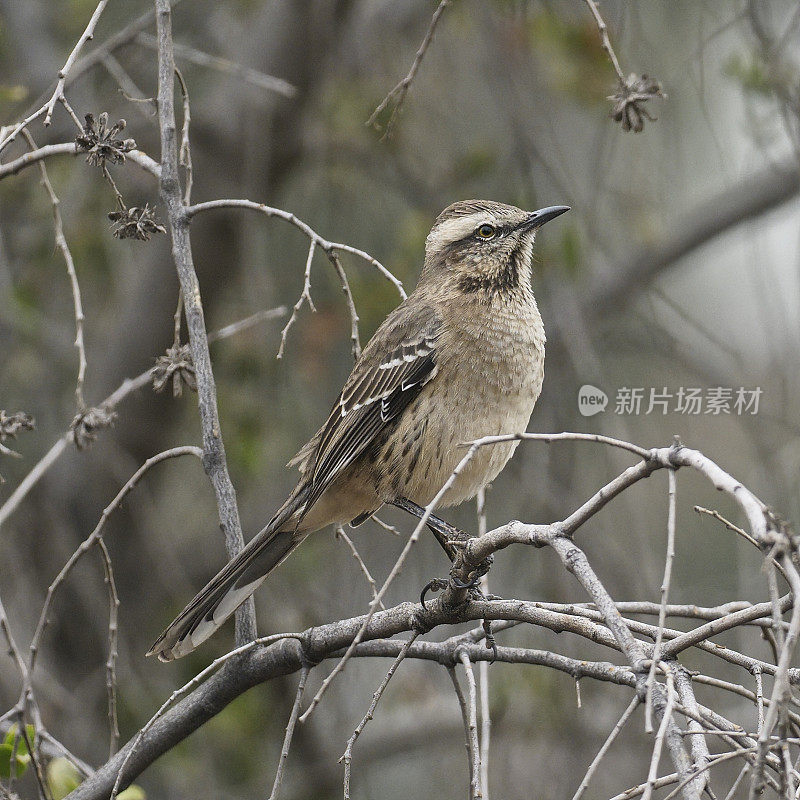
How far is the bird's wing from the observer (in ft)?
12.1

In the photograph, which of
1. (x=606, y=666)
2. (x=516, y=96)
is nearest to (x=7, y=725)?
(x=606, y=666)

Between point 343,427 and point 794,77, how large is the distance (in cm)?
254

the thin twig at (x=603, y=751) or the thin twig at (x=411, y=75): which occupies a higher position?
the thin twig at (x=411, y=75)

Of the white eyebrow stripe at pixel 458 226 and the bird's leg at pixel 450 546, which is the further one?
the white eyebrow stripe at pixel 458 226

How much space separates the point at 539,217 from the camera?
3.99 metres

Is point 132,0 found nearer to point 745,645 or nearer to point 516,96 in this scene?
point 516,96

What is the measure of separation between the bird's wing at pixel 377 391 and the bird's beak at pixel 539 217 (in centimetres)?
52

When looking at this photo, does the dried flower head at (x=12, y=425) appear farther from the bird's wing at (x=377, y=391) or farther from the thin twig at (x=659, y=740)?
the thin twig at (x=659, y=740)

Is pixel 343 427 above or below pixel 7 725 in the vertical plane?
above

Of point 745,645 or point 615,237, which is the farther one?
point 615,237

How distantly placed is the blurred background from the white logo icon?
559 mm

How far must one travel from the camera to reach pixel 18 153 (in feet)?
17.4

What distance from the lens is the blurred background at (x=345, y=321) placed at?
16.5 ft

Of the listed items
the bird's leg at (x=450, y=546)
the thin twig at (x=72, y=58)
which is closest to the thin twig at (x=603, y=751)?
the bird's leg at (x=450, y=546)
